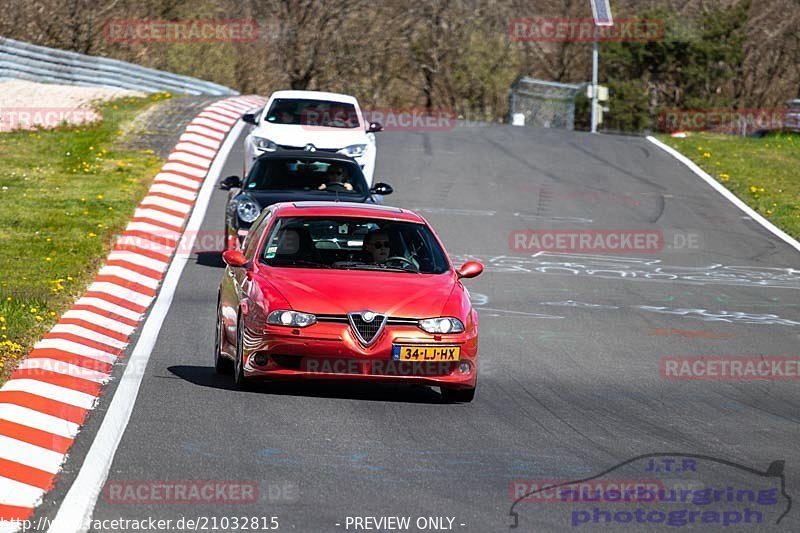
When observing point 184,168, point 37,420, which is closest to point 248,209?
point 37,420

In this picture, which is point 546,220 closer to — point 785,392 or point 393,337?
point 785,392

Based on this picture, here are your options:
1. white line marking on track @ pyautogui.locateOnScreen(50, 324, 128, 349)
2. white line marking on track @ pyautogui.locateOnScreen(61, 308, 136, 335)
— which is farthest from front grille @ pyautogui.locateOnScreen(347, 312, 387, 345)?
white line marking on track @ pyautogui.locateOnScreen(61, 308, 136, 335)

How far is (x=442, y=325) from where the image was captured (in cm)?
1048

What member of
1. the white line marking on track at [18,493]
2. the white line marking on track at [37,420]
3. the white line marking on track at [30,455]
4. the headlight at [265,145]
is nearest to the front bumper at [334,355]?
the white line marking on track at [37,420]

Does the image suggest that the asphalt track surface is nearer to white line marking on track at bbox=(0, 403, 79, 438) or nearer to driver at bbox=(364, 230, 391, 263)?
white line marking on track at bbox=(0, 403, 79, 438)

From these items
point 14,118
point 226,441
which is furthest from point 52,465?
point 14,118

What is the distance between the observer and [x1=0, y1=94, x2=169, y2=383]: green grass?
47.5 ft

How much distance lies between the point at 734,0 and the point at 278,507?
211ft

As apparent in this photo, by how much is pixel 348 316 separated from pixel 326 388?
3.57 ft

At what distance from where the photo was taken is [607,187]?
27.3 meters

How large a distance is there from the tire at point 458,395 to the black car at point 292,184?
263 inches

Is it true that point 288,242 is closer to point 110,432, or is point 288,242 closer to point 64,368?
point 64,368

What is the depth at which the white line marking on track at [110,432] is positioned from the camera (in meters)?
7.16

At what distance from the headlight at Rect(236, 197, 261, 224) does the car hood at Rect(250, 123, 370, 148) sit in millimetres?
5245
